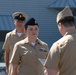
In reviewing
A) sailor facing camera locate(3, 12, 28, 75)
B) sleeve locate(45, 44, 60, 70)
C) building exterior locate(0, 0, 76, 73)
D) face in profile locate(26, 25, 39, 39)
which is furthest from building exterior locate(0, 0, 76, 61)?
sleeve locate(45, 44, 60, 70)

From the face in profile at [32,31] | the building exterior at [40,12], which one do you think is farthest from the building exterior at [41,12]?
the face in profile at [32,31]

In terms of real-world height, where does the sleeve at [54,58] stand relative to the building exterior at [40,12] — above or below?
above

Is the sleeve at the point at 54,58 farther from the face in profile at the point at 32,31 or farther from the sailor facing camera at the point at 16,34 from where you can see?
the sailor facing camera at the point at 16,34

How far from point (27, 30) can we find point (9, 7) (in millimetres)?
14381

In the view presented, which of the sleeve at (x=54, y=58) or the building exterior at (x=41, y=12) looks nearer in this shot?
the sleeve at (x=54, y=58)

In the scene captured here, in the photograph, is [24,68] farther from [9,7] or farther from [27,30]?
[9,7]

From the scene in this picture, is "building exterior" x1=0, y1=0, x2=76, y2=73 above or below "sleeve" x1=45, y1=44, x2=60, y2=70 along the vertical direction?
below

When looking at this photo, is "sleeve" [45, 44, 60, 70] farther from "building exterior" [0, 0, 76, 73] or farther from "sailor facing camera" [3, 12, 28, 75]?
"building exterior" [0, 0, 76, 73]

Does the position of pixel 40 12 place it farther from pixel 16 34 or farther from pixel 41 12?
pixel 16 34

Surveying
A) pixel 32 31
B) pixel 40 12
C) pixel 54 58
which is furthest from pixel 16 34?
pixel 40 12

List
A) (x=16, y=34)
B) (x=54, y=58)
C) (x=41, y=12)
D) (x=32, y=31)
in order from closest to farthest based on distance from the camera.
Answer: (x=54, y=58) < (x=32, y=31) < (x=16, y=34) < (x=41, y=12)

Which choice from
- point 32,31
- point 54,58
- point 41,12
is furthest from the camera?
point 41,12

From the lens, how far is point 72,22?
3623mm

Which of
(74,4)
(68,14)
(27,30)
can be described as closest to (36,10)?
(74,4)
